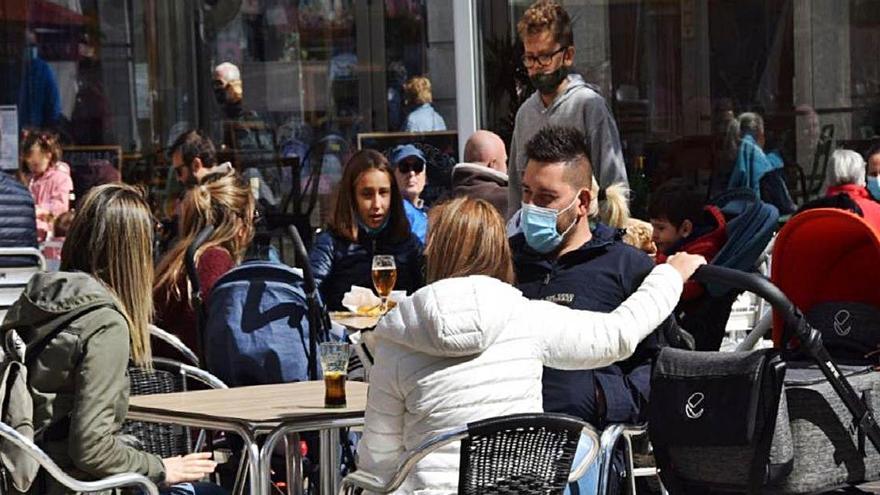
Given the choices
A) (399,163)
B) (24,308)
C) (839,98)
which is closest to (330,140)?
(399,163)

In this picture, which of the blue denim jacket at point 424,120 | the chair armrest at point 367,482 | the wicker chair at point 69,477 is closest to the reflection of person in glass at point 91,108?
the blue denim jacket at point 424,120

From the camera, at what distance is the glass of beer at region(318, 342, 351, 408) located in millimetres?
5000

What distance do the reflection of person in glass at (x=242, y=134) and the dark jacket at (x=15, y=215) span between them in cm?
179

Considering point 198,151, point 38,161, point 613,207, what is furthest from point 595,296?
point 38,161

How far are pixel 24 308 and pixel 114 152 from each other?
716cm

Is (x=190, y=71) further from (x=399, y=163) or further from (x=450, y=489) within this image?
(x=450, y=489)

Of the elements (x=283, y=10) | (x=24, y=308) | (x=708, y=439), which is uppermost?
(x=283, y=10)

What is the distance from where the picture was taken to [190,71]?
1116cm

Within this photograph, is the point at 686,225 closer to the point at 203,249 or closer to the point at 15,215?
the point at 203,249

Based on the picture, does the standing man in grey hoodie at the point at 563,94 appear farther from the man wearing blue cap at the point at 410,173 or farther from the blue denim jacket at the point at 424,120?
the blue denim jacket at the point at 424,120

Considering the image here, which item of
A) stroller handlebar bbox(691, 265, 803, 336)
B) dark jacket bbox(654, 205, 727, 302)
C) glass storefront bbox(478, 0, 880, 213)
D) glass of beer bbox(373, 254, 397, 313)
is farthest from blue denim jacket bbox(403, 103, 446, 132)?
stroller handlebar bbox(691, 265, 803, 336)

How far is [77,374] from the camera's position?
4.23 m

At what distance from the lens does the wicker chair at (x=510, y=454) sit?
388 cm

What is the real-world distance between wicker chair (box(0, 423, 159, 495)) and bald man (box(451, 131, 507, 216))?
3.61m
